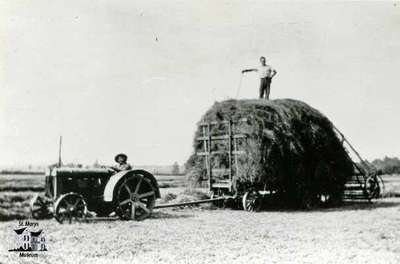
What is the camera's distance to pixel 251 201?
12586 mm

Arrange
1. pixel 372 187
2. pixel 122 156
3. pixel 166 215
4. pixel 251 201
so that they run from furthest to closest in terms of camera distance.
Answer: pixel 372 187 < pixel 251 201 < pixel 166 215 < pixel 122 156

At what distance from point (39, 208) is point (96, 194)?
1.15 meters

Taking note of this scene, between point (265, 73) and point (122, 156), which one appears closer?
point (122, 156)

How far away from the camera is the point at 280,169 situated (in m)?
12.5

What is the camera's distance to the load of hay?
12.3 metres

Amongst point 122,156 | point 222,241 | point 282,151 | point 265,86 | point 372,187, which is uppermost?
point 265,86

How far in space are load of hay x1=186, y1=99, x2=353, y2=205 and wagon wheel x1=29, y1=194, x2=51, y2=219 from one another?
181 inches

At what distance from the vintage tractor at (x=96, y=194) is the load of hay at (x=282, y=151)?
280cm

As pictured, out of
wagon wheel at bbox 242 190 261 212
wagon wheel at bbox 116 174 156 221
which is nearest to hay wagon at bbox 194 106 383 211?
wagon wheel at bbox 242 190 261 212

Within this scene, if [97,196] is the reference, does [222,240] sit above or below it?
below

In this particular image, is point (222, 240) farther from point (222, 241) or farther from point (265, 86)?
point (265, 86)

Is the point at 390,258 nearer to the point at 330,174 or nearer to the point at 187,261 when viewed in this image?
the point at 187,261

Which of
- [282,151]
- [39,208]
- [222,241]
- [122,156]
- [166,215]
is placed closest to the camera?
[222,241]

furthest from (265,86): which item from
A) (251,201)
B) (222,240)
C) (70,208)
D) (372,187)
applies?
(222,240)
